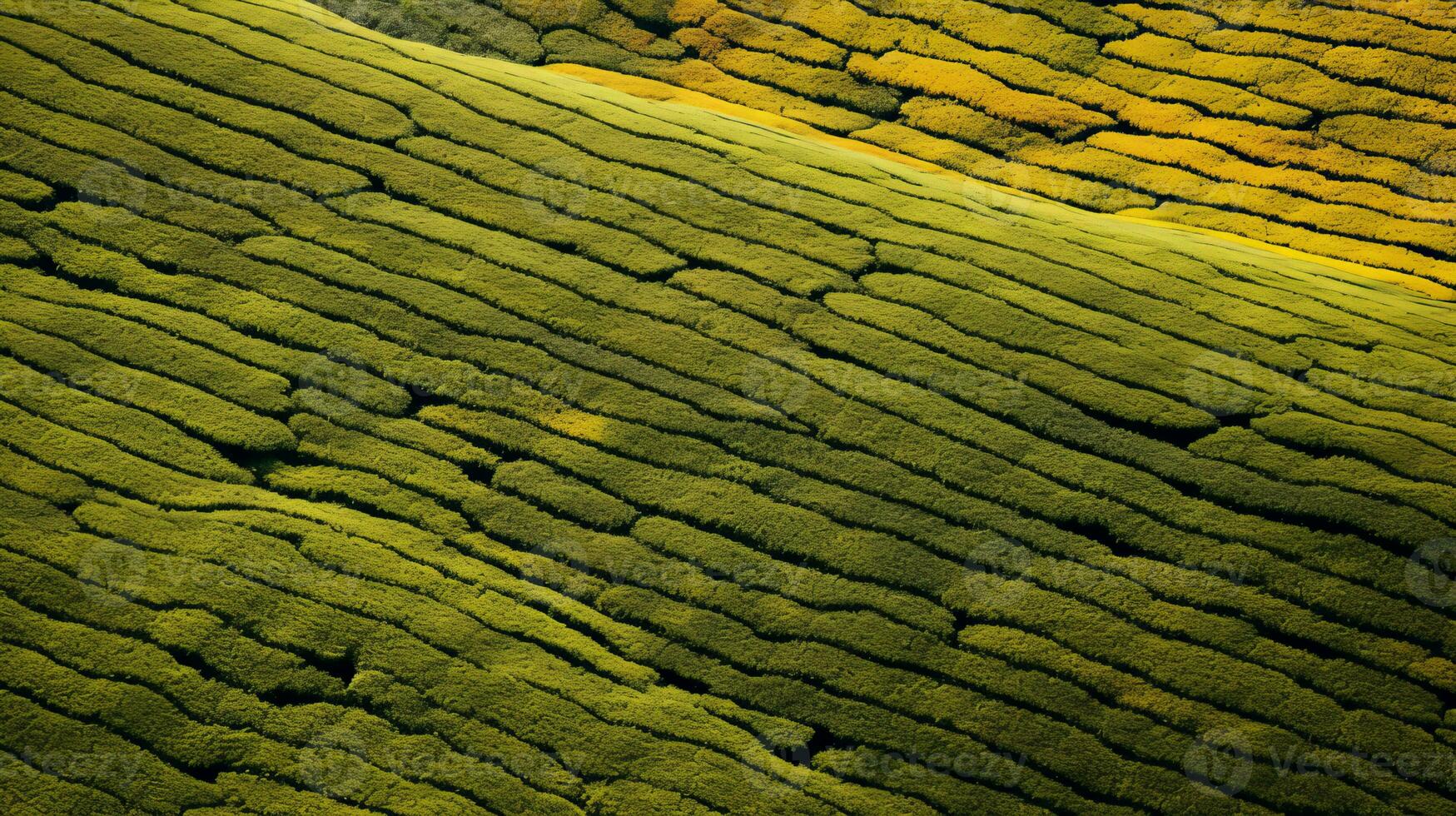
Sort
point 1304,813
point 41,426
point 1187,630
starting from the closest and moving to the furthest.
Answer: point 1304,813 → point 1187,630 → point 41,426

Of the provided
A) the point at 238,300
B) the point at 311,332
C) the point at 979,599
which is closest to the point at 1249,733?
the point at 979,599

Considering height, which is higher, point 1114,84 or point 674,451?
point 1114,84

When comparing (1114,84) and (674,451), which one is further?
(1114,84)

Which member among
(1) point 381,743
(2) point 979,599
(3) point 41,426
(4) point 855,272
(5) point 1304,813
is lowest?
(1) point 381,743

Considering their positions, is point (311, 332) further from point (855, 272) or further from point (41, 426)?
point (855, 272)

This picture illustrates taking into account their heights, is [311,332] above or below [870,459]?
below
